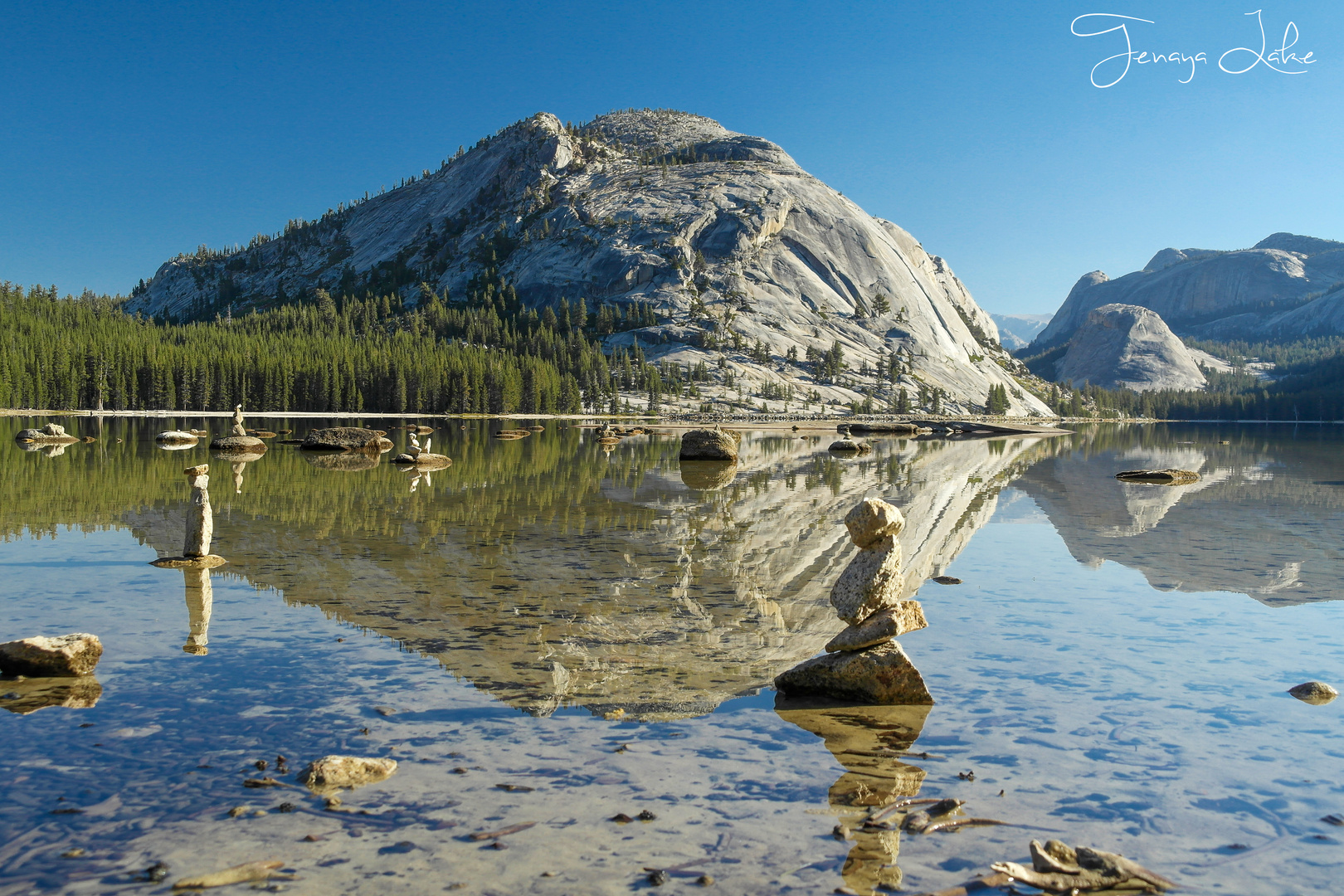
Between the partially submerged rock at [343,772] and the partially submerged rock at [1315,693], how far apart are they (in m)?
12.6

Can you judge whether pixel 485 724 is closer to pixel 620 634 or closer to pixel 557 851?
pixel 557 851

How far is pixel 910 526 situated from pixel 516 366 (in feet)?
537

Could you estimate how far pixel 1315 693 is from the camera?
12133mm

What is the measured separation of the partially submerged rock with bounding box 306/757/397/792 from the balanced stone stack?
19.4ft

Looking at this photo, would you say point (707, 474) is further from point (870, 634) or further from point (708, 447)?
point (870, 634)

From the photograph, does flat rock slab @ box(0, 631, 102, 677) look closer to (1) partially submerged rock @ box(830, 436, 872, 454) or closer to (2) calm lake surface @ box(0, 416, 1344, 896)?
(2) calm lake surface @ box(0, 416, 1344, 896)

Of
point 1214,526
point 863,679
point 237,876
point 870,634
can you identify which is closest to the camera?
point 237,876

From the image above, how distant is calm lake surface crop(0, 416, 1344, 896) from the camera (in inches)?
303

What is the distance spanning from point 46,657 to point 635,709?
8400 millimetres

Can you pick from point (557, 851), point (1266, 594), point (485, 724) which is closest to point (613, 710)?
point (485, 724)

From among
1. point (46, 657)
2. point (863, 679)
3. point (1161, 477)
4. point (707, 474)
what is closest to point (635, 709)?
point (863, 679)

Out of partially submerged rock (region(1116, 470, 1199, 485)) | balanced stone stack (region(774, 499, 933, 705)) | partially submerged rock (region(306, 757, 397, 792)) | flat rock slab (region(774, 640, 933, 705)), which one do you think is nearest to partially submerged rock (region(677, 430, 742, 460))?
partially submerged rock (region(1116, 470, 1199, 485))

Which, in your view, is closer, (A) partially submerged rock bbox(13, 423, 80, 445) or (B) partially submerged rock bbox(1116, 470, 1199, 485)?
(B) partially submerged rock bbox(1116, 470, 1199, 485)

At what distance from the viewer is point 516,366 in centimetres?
18550
